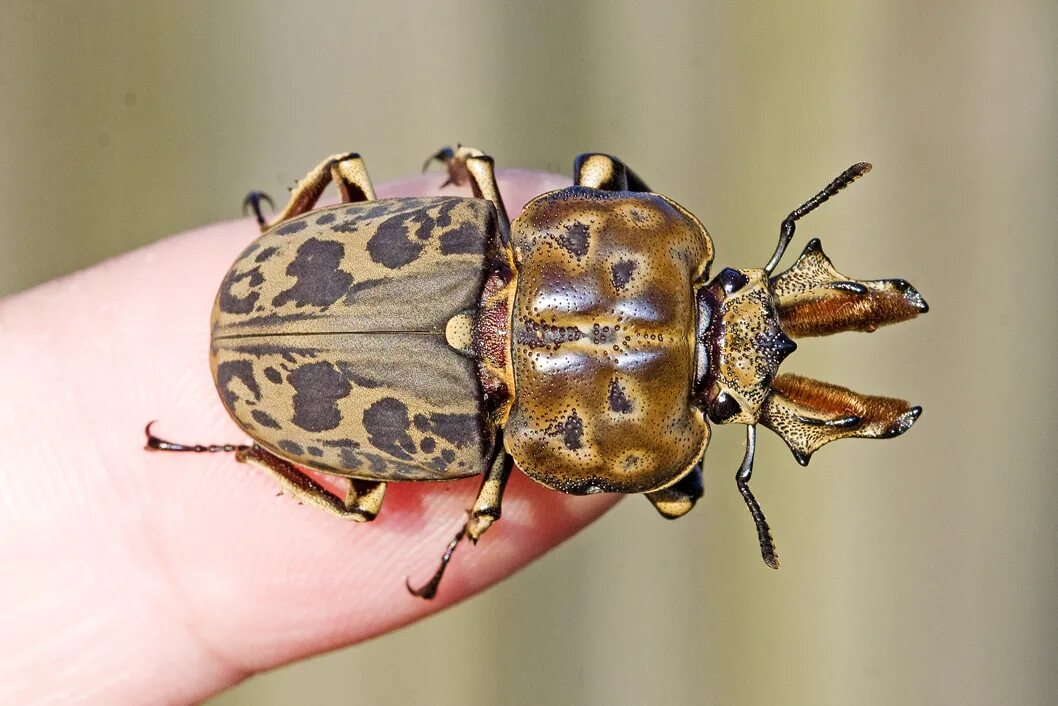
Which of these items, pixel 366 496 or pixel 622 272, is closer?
pixel 622 272

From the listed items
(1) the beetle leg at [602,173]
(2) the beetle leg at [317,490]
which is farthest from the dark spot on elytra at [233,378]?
(1) the beetle leg at [602,173]

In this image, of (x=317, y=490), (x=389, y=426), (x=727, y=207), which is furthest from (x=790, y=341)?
(x=727, y=207)

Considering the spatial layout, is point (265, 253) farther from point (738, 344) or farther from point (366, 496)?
point (738, 344)

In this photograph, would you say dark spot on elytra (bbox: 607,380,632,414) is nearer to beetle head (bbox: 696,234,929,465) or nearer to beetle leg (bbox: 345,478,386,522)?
beetle head (bbox: 696,234,929,465)

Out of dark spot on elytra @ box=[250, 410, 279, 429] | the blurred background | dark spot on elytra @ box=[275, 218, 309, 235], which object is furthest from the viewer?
the blurred background

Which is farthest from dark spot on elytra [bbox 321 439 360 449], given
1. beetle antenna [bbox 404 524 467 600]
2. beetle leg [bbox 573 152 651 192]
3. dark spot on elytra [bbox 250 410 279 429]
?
beetle leg [bbox 573 152 651 192]

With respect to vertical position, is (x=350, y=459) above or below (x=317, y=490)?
above
